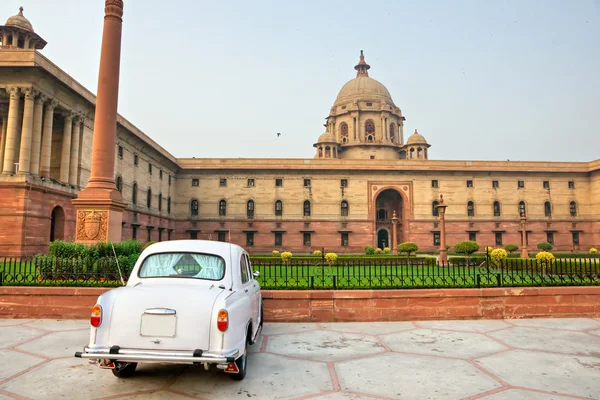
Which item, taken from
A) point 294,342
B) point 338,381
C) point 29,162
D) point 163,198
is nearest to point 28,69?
point 29,162

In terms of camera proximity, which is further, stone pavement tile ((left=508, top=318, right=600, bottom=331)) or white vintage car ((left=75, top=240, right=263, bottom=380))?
stone pavement tile ((left=508, top=318, right=600, bottom=331))

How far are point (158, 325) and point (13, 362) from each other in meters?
2.48

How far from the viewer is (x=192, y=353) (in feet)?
12.2

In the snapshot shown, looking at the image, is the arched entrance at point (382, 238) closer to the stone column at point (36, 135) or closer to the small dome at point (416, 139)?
the small dome at point (416, 139)

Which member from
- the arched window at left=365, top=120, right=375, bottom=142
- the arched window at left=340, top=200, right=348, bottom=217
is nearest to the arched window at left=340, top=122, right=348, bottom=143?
the arched window at left=365, top=120, right=375, bottom=142

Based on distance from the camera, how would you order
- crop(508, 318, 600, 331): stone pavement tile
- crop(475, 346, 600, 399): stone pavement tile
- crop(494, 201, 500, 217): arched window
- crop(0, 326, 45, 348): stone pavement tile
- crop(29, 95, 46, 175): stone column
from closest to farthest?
crop(475, 346, 600, 399): stone pavement tile < crop(0, 326, 45, 348): stone pavement tile < crop(508, 318, 600, 331): stone pavement tile < crop(29, 95, 46, 175): stone column < crop(494, 201, 500, 217): arched window

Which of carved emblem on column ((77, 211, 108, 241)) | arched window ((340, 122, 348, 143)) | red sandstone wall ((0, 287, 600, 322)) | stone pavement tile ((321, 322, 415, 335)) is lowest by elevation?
stone pavement tile ((321, 322, 415, 335))

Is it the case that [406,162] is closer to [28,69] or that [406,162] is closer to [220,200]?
[220,200]

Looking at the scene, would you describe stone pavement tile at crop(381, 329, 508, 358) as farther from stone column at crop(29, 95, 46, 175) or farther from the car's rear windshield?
stone column at crop(29, 95, 46, 175)

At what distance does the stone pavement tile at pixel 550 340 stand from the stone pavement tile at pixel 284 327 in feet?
10.1

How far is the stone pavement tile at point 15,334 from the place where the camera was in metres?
5.70

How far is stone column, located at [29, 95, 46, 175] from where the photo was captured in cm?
Result: 1928

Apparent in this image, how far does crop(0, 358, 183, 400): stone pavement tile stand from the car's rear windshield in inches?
43.2

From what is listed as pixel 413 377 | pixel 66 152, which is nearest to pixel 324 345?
pixel 413 377
